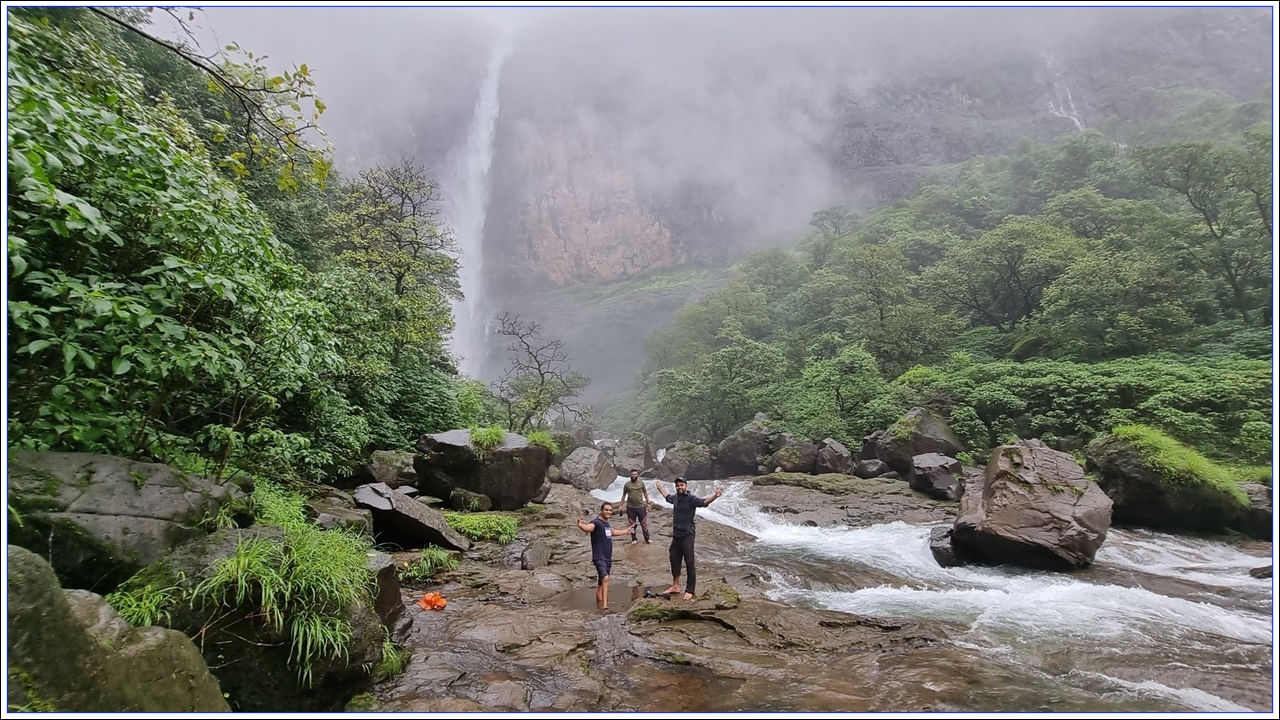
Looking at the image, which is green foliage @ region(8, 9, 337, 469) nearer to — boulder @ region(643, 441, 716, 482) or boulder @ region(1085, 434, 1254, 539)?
boulder @ region(1085, 434, 1254, 539)

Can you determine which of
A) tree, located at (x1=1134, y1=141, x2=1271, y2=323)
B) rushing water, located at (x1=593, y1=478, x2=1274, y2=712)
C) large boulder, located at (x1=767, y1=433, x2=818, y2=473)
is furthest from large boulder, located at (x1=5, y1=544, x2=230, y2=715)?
tree, located at (x1=1134, y1=141, x2=1271, y2=323)

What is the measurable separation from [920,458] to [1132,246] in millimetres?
19469

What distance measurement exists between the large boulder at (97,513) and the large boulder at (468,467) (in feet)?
28.7

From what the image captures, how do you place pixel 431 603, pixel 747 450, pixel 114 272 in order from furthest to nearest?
pixel 747 450
pixel 431 603
pixel 114 272

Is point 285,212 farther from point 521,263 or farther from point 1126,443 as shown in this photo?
point 521,263

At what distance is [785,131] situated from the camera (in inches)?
3905

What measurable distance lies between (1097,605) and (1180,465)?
704cm

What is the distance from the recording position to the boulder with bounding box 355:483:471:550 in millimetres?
8602

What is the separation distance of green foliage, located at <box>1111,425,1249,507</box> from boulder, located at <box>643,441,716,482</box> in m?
17.6

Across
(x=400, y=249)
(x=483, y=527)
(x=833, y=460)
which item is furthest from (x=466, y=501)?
(x=833, y=460)

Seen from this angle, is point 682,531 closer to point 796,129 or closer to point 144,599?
point 144,599

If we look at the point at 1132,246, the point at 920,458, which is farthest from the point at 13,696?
the point at 1132,246

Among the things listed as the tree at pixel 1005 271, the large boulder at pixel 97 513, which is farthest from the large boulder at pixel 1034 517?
the tree at pixel 1005 271

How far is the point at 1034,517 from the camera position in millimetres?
9695
